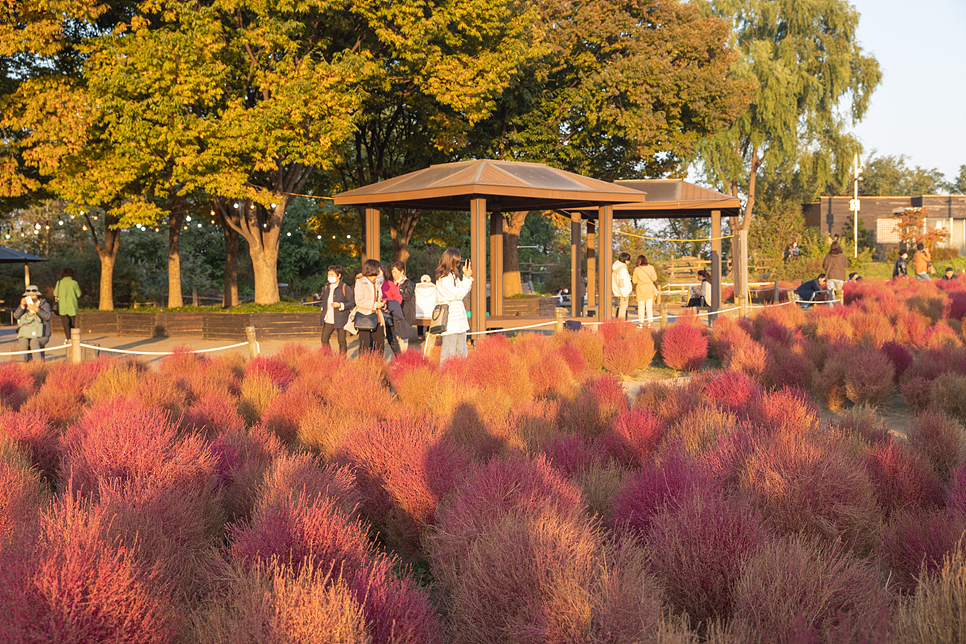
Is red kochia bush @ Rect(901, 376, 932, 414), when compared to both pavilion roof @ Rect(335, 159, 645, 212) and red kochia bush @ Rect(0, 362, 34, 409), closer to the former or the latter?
pavilion roof @ Rect(335, 159, 645, 212)

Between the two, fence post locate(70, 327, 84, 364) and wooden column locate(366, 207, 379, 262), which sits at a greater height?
wooden column locate(366, 207, 379, 262)

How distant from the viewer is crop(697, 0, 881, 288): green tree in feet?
131

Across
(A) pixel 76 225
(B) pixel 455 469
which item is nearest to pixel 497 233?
(B) pixel 455 469

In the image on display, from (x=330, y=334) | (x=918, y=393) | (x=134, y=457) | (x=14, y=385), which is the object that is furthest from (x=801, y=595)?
(x=330, y=334)

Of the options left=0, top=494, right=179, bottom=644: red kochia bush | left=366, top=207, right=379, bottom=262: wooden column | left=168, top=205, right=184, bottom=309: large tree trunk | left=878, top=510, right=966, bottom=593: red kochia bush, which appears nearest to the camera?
left=0, top=494, right=179, bottom=644: red kochia bush

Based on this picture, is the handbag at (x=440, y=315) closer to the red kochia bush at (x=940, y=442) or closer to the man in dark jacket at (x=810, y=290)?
the red kochia bush at (x=940, y=442)

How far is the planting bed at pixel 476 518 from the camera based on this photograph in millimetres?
2645

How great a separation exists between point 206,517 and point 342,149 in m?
22.2

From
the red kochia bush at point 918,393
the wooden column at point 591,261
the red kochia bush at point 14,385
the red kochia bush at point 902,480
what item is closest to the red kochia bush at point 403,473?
the red kochia bush at point 902,480

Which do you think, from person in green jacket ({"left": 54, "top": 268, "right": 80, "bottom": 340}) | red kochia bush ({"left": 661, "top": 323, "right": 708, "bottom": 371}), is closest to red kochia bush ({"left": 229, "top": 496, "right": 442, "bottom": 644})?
red kochia bush ({"left": 661, "top": 323, "right": 708, "bottom": 371})

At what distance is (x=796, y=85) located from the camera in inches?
1586

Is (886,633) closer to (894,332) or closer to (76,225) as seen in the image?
(894,332)

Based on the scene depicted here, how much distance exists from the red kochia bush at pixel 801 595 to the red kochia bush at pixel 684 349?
825 centimetres

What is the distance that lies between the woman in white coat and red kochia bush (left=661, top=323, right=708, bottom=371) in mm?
3087
